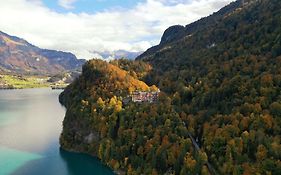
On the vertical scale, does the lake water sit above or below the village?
below

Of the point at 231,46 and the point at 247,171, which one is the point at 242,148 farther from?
the point at 231,46

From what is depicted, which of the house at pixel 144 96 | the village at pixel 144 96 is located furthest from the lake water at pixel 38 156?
the house at pixel 144 96

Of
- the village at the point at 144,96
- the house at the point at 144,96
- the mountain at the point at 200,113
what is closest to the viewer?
the mountain at the point at 200,113

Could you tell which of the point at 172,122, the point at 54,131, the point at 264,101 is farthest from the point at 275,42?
the point at 54,131

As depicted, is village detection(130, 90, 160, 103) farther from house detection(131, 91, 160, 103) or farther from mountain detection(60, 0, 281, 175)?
mountain detection(60, 0, 281, 175)

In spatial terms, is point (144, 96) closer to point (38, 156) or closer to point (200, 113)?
point (200, 113)

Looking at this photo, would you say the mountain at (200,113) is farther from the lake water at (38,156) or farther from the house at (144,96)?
the lake water at (38,156)

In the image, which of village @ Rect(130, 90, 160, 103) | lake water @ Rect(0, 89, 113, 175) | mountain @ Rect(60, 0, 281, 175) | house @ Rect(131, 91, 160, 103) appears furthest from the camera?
house @ Rect(131, 91, 160, 103)

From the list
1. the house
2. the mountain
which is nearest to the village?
the house
